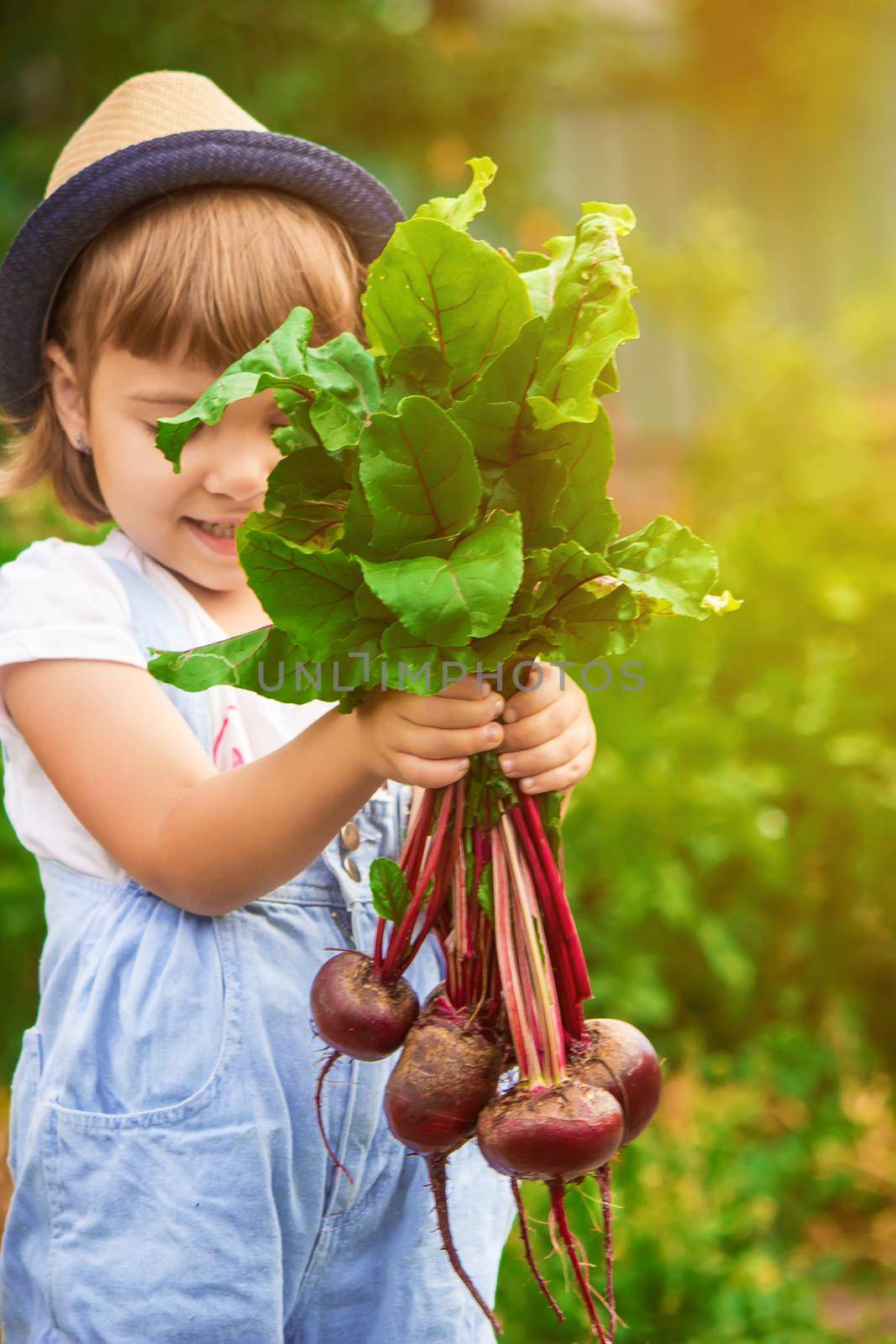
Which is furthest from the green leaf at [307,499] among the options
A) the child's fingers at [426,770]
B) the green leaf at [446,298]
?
the child's fingers at [426,770]

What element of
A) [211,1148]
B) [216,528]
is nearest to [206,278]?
[216,528]

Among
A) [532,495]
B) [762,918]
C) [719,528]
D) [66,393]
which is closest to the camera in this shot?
[532,495]

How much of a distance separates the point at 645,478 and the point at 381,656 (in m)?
4.91

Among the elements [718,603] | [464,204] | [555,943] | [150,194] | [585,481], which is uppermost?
[150,194]

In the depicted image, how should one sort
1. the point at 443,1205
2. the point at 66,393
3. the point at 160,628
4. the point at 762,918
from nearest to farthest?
the point at 443,1205 → the point at 160,628 → the point at 66,393 → the point at 762,918

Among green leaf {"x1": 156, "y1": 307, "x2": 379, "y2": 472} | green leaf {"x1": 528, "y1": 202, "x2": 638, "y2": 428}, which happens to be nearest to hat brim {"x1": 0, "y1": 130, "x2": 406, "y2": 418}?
green leaf {"x1": 156, "y1": 307, "x2": 379, "y2": 472}

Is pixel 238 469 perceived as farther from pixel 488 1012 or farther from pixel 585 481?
pixel 488 1012

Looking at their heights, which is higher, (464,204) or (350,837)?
(464,204)

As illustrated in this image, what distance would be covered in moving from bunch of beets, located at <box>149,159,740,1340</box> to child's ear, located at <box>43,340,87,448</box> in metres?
0.49

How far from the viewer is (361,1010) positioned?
4.19 feet

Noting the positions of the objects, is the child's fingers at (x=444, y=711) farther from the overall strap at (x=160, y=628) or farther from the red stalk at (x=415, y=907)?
the overall strap at (x=160, y=628)

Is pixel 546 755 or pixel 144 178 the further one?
pixel 144 178

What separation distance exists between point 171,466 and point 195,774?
0.36m

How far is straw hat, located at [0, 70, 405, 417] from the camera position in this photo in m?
1.52
